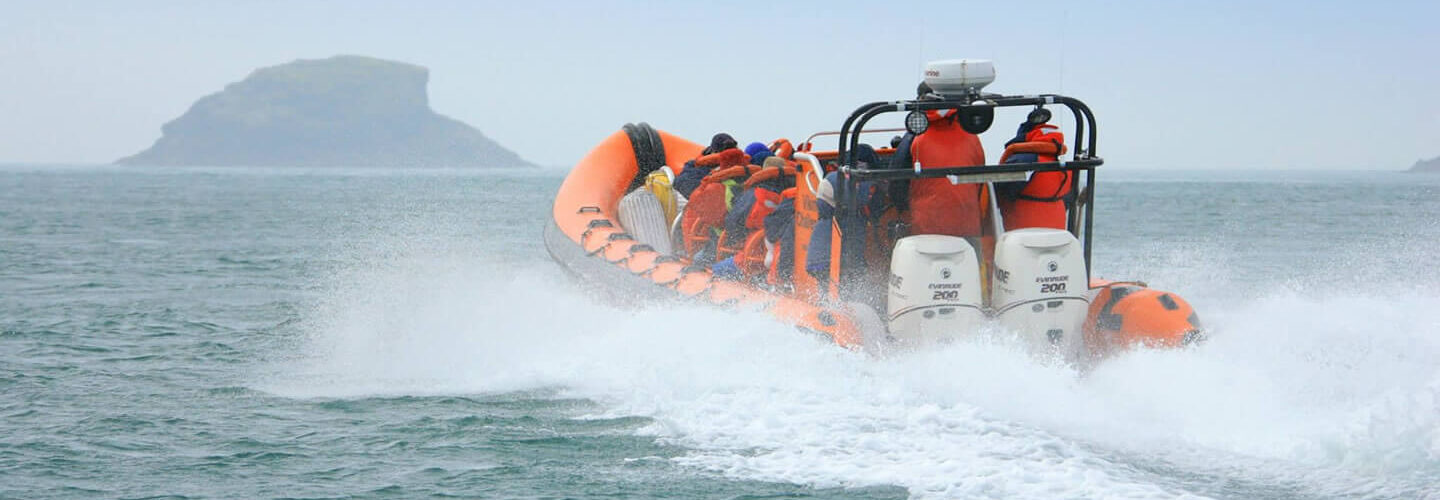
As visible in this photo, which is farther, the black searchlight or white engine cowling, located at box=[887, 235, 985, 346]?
the black searchlight

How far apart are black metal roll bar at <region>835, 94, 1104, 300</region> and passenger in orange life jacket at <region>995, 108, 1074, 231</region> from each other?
0.22 feet

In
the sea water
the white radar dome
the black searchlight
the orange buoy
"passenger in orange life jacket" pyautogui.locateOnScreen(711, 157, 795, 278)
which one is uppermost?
the white radar dome

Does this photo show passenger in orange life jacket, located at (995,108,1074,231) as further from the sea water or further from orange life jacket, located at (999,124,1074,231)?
the sea water

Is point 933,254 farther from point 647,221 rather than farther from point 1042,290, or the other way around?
point 647,221

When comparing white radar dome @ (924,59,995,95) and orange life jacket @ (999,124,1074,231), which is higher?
white radar dome @ (924,59,995,95)

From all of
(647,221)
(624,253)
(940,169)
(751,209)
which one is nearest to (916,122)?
(940,169)

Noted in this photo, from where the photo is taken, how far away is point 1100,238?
17.5 metres

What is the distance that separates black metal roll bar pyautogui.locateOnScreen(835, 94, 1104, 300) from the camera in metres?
5.34

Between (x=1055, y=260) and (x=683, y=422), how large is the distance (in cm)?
150

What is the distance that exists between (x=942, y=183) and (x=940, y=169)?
148mm

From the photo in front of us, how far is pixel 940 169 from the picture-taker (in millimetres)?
5309

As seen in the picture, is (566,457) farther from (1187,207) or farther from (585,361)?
(1187,207)

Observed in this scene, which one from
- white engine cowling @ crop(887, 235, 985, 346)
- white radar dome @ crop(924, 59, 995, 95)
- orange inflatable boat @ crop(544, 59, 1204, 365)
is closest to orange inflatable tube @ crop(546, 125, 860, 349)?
orange inflatable boat @ crop(544, 59, 1204, 365)

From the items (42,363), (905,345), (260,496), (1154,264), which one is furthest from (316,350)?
(1154,264)
